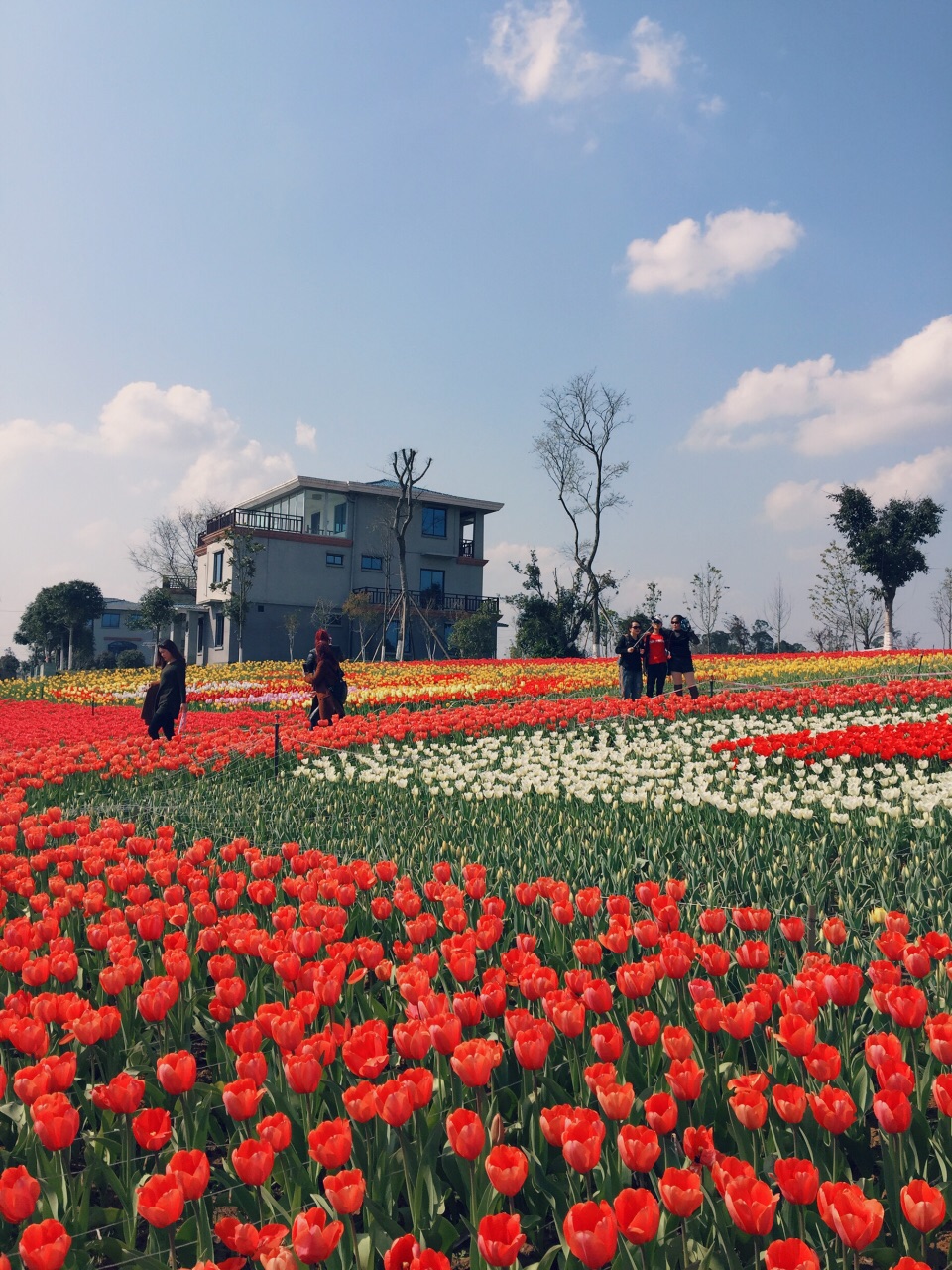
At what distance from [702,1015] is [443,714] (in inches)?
408

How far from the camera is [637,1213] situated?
5.21ft

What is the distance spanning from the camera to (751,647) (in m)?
63.8

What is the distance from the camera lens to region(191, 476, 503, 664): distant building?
43.1m

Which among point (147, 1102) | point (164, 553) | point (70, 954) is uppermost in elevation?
point (164, 553)

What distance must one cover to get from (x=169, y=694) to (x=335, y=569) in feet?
111

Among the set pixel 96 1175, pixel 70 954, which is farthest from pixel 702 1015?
pixel 70 954

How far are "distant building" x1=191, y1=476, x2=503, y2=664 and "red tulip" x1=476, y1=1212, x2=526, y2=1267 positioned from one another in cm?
3971

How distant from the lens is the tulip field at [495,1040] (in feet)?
5.97

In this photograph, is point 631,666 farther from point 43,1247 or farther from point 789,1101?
point 43,1247

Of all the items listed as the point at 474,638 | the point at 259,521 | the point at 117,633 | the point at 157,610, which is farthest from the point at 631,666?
the point at 117,633

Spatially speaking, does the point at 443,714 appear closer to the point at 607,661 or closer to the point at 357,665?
the point at 607,661

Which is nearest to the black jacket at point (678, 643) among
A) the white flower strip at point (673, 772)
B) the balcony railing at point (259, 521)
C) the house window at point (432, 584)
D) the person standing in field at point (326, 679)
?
the white flower strip at point (673, 772)

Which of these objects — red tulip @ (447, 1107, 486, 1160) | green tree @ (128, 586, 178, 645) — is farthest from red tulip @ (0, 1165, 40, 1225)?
green tree @ (128, 586, 178, 645)

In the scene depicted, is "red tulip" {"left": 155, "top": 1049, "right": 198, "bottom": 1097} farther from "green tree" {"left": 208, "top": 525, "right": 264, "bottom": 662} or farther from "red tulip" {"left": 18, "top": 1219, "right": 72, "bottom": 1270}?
"green tree" {"left": 208, "top": 525, "right": 264, "bottom": 662}
